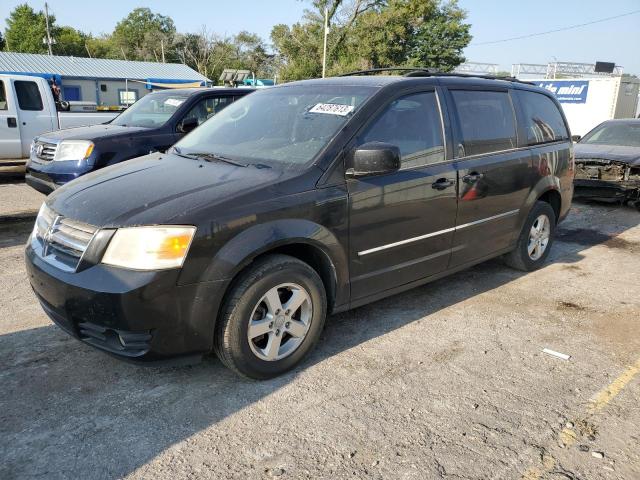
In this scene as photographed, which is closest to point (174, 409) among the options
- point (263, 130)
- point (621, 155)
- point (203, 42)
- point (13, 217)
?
point (263, 130)

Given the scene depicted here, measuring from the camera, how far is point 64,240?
2.99 m

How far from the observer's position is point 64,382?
3119 mm

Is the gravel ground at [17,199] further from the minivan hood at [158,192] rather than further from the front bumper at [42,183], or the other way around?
the minivan hood at [158,192]

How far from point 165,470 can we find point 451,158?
2.89 meters

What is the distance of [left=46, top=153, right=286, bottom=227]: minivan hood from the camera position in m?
2.83

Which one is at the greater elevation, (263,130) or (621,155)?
(263,130)

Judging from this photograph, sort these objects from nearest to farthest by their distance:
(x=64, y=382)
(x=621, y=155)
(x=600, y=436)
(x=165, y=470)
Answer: (x=165, y=470) → (x=600, y=436) → (x=64, y=382) → (x=621, y=155)

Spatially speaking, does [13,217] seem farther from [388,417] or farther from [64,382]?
[388,417]

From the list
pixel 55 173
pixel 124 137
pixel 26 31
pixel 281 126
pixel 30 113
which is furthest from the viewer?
pixel 26 31

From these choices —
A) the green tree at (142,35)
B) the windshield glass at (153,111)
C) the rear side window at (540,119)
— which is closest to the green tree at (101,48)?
the green tree at (142,35)

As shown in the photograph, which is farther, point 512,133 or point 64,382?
point 512,133

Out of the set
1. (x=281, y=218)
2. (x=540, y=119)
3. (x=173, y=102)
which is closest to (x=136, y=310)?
(x=281, y=218)

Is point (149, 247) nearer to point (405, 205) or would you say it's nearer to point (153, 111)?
point (405, 205)

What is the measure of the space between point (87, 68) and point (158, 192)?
44629 mm
